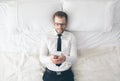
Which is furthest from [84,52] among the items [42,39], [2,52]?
[2,52]

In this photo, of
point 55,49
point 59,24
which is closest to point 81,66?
point 55,49

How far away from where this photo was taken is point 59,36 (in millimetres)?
1781

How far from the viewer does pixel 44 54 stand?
5.75ft

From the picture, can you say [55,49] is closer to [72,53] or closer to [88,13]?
[72,53]

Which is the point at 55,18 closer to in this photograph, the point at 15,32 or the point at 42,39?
the point at 42,39

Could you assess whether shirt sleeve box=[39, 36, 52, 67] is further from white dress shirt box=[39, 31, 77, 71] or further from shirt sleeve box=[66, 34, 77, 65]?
shirt sleeve box=[66, 34, 77, 65]

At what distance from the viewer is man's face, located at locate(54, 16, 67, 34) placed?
172 cm

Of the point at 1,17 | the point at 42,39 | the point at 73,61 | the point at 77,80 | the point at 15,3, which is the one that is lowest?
the point at 77,80

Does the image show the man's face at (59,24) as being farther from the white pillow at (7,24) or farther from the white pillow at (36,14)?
the white pillow at (7,24)

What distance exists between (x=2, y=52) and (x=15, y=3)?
0.43 metres

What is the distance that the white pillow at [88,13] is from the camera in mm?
1815

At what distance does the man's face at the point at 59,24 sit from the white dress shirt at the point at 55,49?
64mm

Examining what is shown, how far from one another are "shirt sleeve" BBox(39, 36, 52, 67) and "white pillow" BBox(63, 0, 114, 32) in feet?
0.79

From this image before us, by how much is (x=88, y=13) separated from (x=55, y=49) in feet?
1.32
